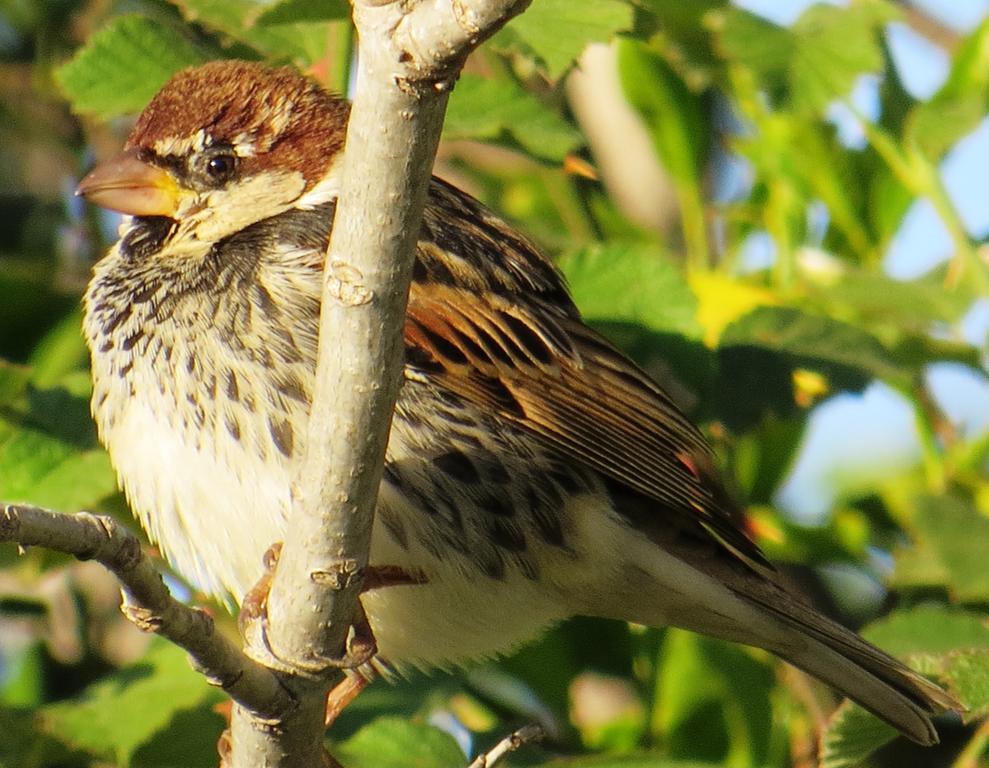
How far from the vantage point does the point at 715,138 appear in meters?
4.35

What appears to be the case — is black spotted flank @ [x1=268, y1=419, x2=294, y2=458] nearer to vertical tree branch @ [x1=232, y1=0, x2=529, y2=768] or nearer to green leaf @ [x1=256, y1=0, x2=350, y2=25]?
vertical tree branch @ [x1=232, y1=0, x2=529, y2=768]

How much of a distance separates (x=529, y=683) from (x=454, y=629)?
22.5 inches

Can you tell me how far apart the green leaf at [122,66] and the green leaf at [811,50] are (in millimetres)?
1062

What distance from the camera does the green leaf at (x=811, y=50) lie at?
317cm

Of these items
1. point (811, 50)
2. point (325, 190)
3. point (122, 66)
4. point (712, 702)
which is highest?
point (811, 50)

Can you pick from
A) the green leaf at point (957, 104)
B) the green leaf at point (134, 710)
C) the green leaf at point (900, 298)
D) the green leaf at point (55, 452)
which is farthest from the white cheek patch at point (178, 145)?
the green leaf at point (957, 104)

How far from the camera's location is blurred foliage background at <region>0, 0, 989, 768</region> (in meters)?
2.97

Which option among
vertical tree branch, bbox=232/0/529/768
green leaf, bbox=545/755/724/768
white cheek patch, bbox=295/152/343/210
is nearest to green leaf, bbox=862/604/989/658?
green leaf, bbox=545/755/724/768

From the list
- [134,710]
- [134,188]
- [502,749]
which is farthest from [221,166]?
[502,749]

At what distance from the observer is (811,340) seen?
3.25 metres

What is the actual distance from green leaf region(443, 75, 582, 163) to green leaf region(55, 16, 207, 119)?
1.82 feet

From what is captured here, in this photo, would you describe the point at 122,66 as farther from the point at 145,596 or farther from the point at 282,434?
the point at 145,596

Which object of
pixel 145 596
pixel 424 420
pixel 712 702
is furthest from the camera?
pixel 712 702

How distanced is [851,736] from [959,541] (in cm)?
48
